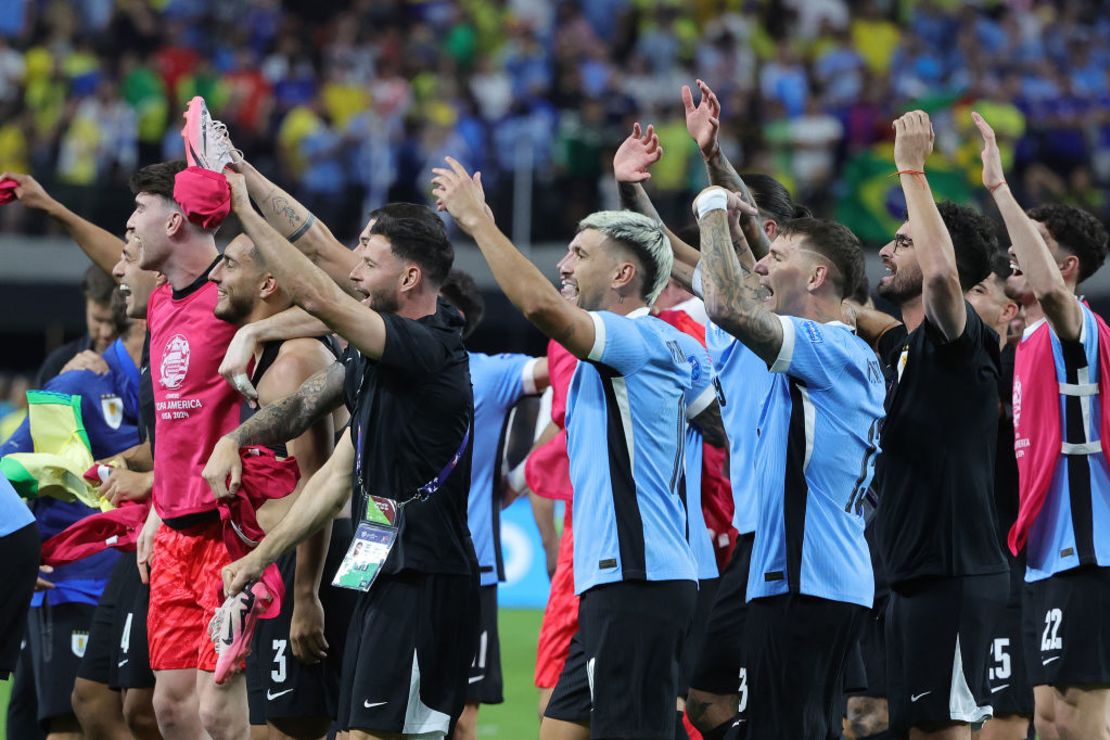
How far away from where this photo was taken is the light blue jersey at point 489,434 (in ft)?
27.5

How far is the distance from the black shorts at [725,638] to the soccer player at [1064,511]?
1353 millimetres

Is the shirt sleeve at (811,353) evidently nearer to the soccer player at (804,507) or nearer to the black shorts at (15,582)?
the soccer player at (804,507)

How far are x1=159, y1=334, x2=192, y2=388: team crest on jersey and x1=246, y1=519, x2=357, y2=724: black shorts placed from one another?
33.6 inches

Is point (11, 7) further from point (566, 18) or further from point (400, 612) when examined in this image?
point (400, 612)

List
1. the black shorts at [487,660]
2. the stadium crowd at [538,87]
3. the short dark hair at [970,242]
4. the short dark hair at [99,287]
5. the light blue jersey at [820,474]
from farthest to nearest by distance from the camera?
the stadium crowd at [538,87]
the short dark hair at [99,287]
the black shorts at [487,660]
the short dark hair at [970,242]
the light blue jersey at [820,474]

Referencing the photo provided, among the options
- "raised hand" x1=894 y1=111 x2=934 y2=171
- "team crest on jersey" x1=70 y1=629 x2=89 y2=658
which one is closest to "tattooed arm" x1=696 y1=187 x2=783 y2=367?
"raised hand" x1=894 y1=111 x2=934 y2=171

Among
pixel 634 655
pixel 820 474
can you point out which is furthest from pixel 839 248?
pixel 634 655

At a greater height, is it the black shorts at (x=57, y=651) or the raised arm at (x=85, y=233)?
the raised arm at (x=85, y=233)

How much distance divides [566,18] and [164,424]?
16.1m

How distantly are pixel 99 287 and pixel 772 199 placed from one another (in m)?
3.77

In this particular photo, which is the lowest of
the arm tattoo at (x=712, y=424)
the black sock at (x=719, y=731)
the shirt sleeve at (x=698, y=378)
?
the black sock at (x=719, y=731)

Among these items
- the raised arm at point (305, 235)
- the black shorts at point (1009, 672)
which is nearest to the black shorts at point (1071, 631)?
the black shorts at point (1009, 672)

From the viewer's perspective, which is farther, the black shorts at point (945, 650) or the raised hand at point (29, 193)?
the raised hand at point (29, 193)

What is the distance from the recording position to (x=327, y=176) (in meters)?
18.1
